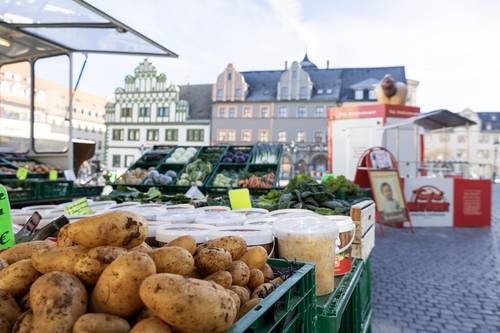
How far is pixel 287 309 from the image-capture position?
1067 mm

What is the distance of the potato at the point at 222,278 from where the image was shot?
41.6 inches

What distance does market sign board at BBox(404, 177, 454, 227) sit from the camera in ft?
29.1

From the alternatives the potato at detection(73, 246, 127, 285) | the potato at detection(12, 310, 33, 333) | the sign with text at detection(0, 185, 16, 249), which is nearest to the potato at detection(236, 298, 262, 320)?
the potato at detection(73, 246, 127, 285)

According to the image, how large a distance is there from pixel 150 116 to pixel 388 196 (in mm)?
36326

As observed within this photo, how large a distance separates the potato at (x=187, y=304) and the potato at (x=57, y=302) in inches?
6.5

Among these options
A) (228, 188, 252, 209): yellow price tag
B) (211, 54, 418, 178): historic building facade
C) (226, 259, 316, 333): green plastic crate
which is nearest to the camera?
(226, 259, 316, 333): green plastic crate

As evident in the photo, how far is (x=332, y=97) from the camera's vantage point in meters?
37.7

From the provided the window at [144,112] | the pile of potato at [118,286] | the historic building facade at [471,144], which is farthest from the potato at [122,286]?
the historic building facade at [471,144]

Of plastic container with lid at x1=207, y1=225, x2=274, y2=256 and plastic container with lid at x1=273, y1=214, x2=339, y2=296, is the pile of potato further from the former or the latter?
plastic container with lid at x1=273, y1=214, x2=339, y2=296

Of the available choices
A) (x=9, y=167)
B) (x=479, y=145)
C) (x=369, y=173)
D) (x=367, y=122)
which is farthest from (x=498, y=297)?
(x=479, y=145)

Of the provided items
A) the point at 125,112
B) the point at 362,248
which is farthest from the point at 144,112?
the point at 362,248

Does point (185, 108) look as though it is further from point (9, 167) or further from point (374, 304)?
point (374, 304)

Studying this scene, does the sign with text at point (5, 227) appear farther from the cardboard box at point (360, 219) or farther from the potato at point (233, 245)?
the cardboard box at point (360, 219)

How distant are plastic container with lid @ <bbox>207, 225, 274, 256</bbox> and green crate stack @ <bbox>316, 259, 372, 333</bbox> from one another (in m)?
0.32
